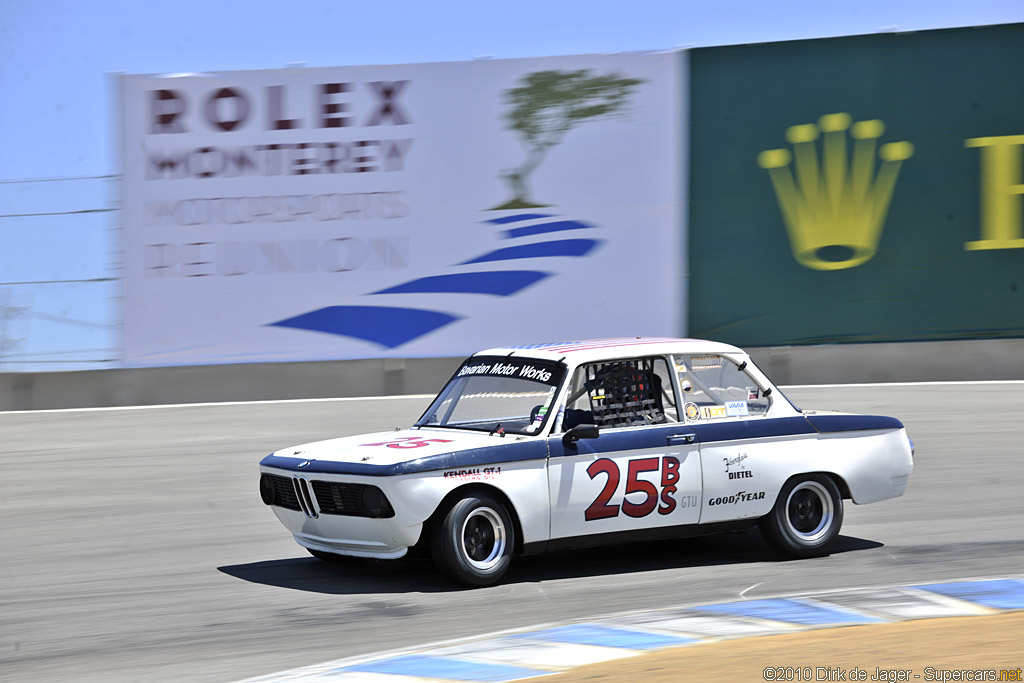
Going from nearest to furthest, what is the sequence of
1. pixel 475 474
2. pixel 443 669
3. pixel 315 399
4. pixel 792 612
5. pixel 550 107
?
pixel 443 669 < pixel 792 612 < pixel 475 474 < pixel 315 399 < pixel 550 107

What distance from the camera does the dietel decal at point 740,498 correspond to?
26.0ft

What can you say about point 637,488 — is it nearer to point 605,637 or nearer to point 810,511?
point 810,511

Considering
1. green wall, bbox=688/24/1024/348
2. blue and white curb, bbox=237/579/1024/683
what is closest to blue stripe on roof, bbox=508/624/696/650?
blue and white curb, bbox=237/579/1024/683

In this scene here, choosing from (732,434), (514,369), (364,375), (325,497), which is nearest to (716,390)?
(732,434)

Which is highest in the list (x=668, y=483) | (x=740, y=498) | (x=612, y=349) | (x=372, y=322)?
(x=372, y=322)

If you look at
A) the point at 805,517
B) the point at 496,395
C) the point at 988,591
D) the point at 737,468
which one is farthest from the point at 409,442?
the point at 988,591

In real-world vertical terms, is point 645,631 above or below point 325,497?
below

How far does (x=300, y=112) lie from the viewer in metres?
20.2

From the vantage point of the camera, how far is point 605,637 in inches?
241

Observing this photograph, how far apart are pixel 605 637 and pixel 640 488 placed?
1690mm

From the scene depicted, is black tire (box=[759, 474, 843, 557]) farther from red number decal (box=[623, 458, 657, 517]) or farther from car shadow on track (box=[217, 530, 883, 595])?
red number decal (box=[623, 458, 657, 517])

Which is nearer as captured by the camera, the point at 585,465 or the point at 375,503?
the point at 375,503

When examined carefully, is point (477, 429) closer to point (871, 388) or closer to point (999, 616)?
point (999, 616)

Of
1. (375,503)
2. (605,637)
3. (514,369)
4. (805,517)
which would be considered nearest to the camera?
(605,637)
